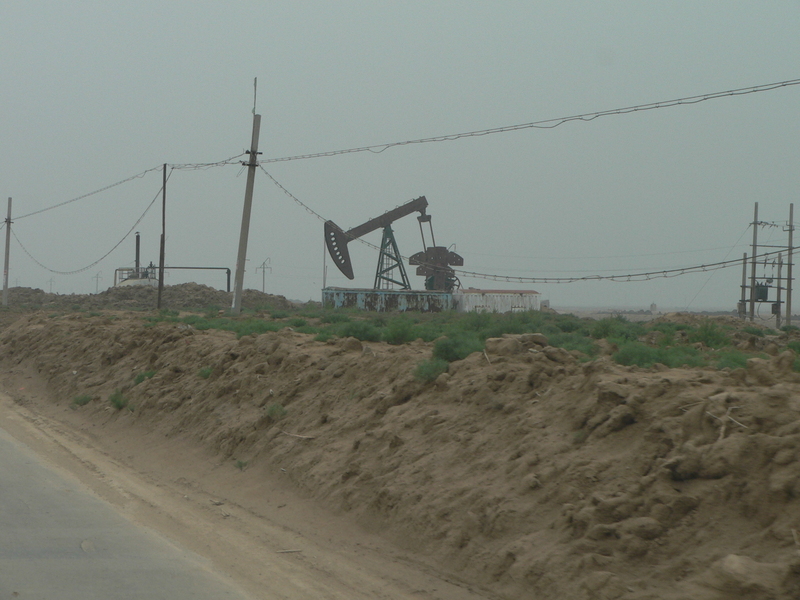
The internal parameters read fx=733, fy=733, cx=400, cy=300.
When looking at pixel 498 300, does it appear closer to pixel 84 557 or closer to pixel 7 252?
pixel 7 252

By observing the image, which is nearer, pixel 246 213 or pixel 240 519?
pixel 240 519

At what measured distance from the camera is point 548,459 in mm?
6953

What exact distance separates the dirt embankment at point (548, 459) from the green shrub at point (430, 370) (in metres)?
0.11

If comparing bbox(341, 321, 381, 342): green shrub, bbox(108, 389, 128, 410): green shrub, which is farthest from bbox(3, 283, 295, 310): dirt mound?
bbox(341, 321, 381, 342): green shrub

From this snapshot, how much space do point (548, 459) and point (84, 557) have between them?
4.16m

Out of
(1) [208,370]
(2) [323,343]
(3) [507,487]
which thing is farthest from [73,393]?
(3) [507,487]

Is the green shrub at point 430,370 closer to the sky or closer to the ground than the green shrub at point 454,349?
closer to the ground

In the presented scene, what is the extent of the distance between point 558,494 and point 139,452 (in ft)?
25.9

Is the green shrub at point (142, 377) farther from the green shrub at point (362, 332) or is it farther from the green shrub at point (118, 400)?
the green shrub at point (362, 332)

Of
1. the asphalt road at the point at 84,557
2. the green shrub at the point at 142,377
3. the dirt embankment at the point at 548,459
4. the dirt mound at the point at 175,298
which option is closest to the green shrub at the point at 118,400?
the green shrub at the point at 142,377

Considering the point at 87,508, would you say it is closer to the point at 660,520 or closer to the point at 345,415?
the point at 345,415

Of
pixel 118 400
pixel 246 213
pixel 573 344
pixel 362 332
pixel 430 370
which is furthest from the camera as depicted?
pixel 246 213

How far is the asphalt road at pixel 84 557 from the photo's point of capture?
5.36 metres

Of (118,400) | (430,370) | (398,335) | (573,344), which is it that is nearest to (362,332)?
(398,335)
